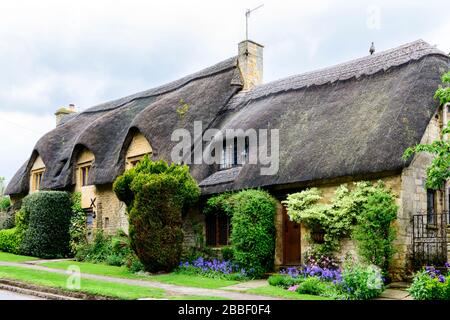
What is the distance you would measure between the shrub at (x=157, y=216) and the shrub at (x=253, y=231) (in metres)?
1.81

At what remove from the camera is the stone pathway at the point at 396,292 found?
12.0 m

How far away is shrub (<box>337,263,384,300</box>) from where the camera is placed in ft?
39.4

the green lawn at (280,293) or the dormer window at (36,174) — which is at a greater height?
the dormer window at (36,174)

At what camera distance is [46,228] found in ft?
76.7

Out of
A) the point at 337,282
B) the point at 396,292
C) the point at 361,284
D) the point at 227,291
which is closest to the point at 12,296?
the point at 227,291

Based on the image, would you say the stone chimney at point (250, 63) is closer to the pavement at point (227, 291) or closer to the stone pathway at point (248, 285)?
the stone pathway at point (248, 285)

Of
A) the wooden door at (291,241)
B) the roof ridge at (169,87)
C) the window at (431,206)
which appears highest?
the roof ridge at (169,87)

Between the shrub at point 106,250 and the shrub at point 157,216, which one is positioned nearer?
the shrub at point 157,216

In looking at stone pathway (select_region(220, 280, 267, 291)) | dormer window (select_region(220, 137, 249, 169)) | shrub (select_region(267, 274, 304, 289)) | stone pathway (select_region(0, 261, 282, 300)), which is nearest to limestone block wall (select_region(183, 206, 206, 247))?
dormer window (select_region(220, 137, 249, 169))

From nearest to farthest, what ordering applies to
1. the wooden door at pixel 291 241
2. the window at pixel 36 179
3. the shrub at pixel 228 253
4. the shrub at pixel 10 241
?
1. the wooden door at pixel 291 241
2. the shrub at pixel 228 253
3. the shrub at pixel 10 241
4. the window at pixel 36 179

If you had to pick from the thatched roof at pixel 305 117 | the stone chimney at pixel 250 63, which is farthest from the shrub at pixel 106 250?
the stone chimney at pixel 250 63

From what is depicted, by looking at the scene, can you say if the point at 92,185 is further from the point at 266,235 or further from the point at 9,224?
the point at 266,235

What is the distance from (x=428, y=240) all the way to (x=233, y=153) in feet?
24.7

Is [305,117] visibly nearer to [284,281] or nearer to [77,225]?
[284,281]
